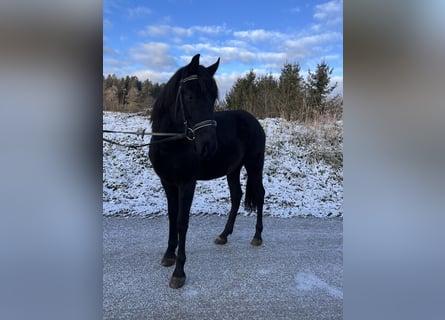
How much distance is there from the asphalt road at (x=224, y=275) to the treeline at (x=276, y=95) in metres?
0.96

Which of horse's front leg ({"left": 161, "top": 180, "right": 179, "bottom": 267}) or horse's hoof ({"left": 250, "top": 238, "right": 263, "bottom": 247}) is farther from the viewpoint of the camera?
horse's hoof ({"left": 250, "top": 238, "right": 263, "bottom": 247})

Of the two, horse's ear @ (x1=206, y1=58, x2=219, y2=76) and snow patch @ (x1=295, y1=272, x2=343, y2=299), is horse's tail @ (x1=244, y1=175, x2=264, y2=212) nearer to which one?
snow patch @ (x1=295, y1=272, x2=343, y2=299)

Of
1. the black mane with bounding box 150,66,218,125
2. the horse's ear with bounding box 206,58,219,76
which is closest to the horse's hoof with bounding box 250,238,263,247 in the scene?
the black mane with bounding box 150,66,218,125

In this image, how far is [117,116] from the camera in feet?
6.53

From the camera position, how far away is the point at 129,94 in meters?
2.08

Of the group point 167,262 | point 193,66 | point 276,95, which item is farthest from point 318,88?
point 167,262

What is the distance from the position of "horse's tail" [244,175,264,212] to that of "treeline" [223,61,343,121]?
750 millimetres

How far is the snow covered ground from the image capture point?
2.30 metres

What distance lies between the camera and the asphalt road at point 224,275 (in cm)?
183

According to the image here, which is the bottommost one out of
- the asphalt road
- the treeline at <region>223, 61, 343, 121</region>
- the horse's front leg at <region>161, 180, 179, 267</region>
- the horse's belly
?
the asphalt road

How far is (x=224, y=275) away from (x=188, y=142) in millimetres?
1069
